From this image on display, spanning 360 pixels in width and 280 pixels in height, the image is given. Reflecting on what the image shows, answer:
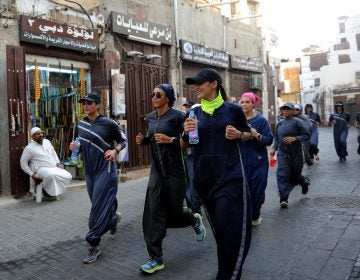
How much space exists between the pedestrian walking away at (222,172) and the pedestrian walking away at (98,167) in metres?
1.38

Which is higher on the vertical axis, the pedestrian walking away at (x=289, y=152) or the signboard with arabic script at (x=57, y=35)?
the signboard with arabic script at (x=57, y=35)

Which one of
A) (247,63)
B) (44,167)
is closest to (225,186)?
(44,167)

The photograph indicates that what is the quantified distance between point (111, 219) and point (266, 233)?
1920 millimetres

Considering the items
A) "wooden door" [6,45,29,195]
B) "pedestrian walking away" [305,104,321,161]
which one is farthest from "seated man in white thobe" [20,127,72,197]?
"pedestrian walking away" [305,104,321,161]

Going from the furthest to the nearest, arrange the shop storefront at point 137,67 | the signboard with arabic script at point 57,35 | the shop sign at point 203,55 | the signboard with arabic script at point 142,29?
the shop sign at point 203,55 → the shop storefront at point 137,67 → the signboard with arabic script at point 142,29 → the signboard with arabic script at point 57,35

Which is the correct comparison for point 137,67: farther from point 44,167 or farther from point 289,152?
point 289,152

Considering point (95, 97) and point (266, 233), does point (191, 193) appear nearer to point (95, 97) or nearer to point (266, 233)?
point (266, 233)

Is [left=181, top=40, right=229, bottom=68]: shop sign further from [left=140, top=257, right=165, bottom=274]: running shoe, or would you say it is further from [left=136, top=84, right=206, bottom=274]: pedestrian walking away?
[left=140, top=257, right=165, bottom=274]: running shoe

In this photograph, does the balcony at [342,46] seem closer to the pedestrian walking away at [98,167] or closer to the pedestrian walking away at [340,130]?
the pedestrian walking away at [340,130]

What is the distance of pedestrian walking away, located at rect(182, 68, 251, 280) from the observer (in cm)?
322

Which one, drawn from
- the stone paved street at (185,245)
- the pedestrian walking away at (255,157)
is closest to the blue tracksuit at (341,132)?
the stone paved street at (185,245)

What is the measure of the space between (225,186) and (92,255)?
1.91m

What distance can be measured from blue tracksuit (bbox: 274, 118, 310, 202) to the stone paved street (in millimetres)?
400

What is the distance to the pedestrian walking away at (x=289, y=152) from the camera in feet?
21.6
